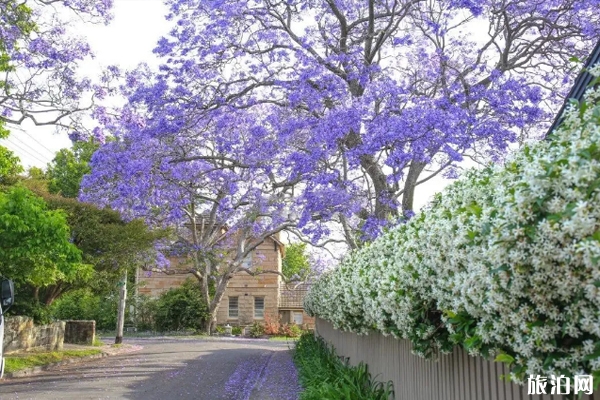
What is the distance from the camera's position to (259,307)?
4644 centimetres

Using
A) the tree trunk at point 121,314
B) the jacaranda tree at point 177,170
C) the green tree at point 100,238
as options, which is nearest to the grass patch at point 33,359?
the green tree at point 100,238

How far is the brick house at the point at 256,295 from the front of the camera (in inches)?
1813

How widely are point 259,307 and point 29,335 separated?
27060 millimetres

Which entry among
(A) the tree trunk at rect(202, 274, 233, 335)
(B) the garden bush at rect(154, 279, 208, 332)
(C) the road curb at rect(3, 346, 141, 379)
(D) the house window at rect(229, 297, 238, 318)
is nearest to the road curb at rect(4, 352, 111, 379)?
(C) the road curb at rect(3, 346, 141, 379)

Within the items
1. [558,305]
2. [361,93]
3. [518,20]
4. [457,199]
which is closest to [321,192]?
[361,93]

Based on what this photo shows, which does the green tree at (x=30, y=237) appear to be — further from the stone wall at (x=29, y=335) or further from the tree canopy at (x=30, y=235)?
the stone wall at (x=29, y=335)

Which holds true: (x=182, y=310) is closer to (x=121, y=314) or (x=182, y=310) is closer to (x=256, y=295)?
(x=256, y=295)

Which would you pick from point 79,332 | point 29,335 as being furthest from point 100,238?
point 79,332

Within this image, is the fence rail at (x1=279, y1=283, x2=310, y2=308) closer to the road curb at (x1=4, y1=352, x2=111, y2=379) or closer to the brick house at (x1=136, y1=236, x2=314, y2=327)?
the brick house at (x1=136, y1=236, x2=314, y2=327)

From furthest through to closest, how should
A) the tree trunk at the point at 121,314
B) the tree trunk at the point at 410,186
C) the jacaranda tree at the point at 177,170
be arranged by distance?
the tree trunk at the point at 121,314, the jacaranda tree at the point at 177,170, the tree trunk at the point at 410,186

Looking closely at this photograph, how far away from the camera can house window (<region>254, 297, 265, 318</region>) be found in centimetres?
4622

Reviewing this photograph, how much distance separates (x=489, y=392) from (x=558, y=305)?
1.56 m

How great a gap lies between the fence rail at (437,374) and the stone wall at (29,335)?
1223cm

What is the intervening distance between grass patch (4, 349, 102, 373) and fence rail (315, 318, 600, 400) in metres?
9.41
